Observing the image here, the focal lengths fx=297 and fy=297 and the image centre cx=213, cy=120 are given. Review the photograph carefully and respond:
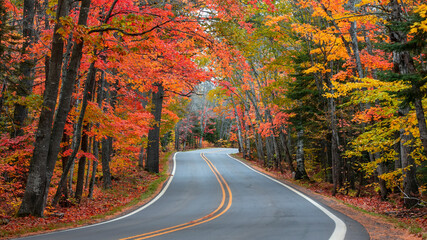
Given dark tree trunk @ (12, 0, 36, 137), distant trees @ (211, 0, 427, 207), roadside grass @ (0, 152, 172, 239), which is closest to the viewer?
roadside grass @ (0, 152, 172, 239)

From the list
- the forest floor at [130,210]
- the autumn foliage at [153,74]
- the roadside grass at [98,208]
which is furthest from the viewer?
the autumn foliage at [153,74]

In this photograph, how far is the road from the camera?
277 inches

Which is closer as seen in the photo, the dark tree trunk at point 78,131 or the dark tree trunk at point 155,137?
the dark tree trunk at point 78,131

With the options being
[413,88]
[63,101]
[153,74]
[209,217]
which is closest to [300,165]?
[153,74]

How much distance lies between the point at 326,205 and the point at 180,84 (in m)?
8.86

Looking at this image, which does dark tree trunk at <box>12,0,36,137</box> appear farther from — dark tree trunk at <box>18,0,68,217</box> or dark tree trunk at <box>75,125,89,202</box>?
dark tree trunk at <box>18,0,68,217</box>

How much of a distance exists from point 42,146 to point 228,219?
20.3ft

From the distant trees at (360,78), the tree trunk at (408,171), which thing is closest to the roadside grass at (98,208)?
the distant trees at (360,78)

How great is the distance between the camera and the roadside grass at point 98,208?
325 inches

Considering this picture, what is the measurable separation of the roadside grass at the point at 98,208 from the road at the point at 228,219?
69cm

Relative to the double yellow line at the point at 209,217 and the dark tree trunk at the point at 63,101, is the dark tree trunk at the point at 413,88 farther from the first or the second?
the dark tree trunk at the point at 63,101

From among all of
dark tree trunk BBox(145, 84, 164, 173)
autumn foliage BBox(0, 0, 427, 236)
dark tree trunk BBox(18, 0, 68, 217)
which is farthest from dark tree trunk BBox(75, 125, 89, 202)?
dark tree trunk BBox(145, 84, 164, 173)

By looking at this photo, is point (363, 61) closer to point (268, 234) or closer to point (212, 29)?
point (212, 29)

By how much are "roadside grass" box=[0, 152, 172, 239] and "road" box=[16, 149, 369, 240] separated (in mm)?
689
